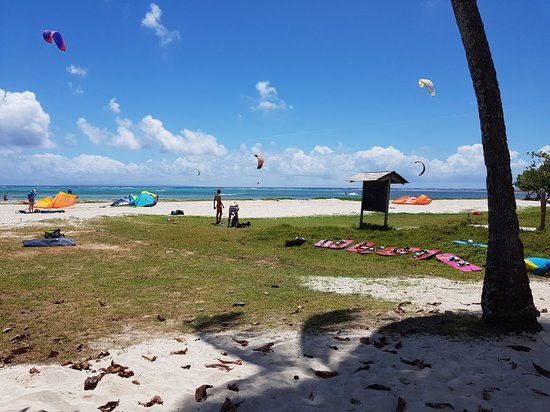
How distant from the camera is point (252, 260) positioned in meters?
13.4

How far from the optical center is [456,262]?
12.3 meters

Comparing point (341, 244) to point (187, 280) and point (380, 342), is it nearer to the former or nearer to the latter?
point (187, 280)

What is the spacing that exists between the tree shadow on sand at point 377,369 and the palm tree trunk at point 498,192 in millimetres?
411

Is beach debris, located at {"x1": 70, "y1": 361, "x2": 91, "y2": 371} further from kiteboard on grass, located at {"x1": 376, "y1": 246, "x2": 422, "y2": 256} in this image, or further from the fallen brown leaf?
kiteboard on grass, located at {"x1": 376, "y1": 246, "x2": 422, "y2": 256}

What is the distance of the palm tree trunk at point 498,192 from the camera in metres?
6.01

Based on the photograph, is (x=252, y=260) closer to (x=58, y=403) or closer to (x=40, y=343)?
(x=40, y=343)

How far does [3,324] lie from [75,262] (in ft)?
17.7

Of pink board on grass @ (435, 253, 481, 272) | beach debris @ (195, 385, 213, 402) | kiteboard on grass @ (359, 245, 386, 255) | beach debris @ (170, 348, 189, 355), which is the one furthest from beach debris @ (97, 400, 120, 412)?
kiteboard on grass @ (359, 245, 386, 255)

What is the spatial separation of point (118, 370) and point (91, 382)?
1.31 feet

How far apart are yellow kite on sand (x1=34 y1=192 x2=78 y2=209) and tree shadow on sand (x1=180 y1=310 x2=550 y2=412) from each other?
35838 millimetres

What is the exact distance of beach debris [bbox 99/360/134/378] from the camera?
488 cm

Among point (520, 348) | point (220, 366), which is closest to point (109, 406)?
point (220, 366)

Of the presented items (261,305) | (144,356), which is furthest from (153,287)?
(144,356)

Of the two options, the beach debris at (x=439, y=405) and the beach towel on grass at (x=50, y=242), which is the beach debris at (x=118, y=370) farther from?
the beach towel on grass at (x=50, y=242)
